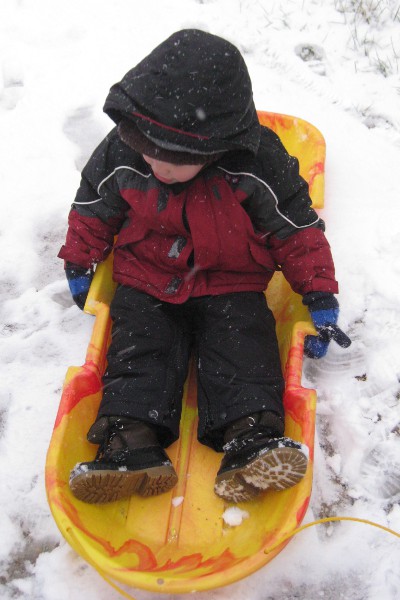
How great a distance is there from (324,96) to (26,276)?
49.7 inches

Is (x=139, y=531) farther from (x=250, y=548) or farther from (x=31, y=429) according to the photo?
(x=31, y=429)

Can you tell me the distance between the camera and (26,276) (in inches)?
69.8

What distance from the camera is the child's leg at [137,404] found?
1191mm

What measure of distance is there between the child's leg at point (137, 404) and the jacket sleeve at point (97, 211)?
139 millimetres

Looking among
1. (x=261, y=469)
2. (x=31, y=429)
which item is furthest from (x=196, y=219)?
(x=31, y=429)

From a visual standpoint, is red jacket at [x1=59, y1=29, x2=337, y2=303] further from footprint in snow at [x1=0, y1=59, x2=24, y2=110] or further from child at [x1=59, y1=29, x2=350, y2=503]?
footprint in snow at [x1=0, y1=59, x2=24, y2=110]

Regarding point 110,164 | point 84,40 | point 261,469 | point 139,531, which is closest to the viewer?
point 261,469

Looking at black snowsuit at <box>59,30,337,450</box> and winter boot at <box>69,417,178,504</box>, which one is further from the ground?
black snowsuit at <box>59,30,337,450</box>

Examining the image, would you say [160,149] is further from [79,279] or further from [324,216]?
[324,216]

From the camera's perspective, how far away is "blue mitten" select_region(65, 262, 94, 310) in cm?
152

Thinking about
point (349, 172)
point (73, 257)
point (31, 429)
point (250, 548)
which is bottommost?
point (31, 429)

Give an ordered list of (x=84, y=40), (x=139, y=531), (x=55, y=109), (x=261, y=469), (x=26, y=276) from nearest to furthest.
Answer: (x=261, y=469)
(x=139, y=531)
(x=26, y=276)
(x=55, y=109)
(x=84, y=40)

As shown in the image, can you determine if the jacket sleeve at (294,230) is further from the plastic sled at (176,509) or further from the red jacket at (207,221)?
the plastic sled at (176,509)

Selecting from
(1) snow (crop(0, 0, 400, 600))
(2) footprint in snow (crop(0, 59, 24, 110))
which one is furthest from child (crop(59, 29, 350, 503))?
(2) footprint in snow (crop(0, 59, 24, 110))
